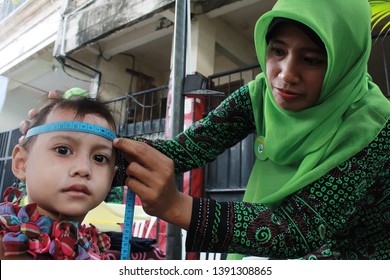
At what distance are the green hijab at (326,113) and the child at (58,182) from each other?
344mm

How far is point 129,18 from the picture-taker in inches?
124

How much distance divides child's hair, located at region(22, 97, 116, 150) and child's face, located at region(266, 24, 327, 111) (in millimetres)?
361

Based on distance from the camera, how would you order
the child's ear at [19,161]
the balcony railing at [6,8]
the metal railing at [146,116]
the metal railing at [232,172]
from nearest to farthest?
the child's ear at [19,161] < the balcony railing at [6,8] < the metal railing at [232,172] < the metal railing at [146,116]

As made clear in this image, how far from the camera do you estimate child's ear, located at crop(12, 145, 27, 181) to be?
65 centimetres

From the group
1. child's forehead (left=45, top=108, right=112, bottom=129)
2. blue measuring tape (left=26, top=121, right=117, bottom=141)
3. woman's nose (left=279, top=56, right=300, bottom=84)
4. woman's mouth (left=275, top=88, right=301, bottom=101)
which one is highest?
woman's nose (left=279, top=56, right=300, bottom=84)

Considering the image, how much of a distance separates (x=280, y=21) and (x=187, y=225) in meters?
0.45

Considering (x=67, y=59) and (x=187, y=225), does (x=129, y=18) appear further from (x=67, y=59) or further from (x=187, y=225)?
(x=187, y=225)

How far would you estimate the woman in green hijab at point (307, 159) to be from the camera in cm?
59

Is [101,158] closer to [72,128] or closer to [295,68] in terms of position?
[72,128]

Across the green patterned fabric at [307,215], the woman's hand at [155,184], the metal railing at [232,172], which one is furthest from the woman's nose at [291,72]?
the metal railing at [232,172]

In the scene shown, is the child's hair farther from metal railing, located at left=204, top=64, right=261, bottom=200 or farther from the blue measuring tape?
metal railing, located at left=204, top=64, right=261, bottom=200

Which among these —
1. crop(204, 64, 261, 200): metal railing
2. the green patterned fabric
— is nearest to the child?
the green patterned fabric

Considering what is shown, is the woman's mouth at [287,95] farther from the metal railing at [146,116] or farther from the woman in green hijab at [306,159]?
the metal railing at [146,116]
